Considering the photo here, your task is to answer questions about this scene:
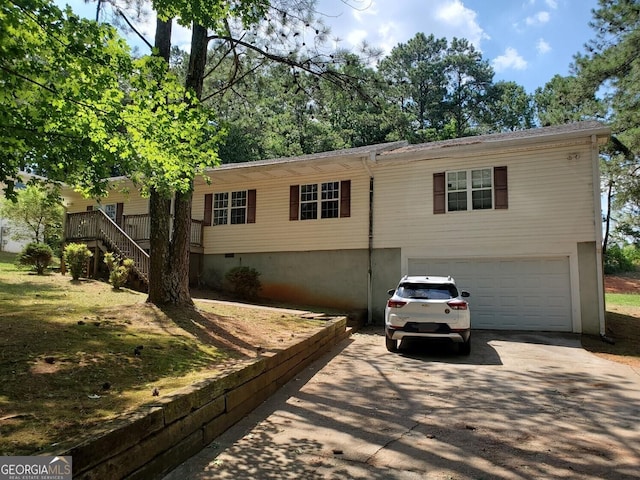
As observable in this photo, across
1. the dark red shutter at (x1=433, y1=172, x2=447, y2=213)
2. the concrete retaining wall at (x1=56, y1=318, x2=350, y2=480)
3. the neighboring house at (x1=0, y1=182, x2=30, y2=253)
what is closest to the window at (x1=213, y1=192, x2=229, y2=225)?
the dark red shutter at (x1=433, y1=172, x2=447, y2=213)

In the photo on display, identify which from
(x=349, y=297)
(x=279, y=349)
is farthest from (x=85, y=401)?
(x=349, y=297)

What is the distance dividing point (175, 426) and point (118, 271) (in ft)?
33.3

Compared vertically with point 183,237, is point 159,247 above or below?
below

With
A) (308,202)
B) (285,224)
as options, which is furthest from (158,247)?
(308,202)

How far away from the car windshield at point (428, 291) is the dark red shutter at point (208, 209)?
10.3m

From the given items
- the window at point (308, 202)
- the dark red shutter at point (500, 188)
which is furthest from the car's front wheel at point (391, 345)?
the window at point (308, 202)

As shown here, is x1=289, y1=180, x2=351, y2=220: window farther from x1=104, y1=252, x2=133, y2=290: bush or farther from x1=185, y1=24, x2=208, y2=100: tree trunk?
x1=185, y1=24, x2=208, y2=100: tree trunk

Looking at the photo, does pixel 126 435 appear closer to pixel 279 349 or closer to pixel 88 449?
pixel 88 449

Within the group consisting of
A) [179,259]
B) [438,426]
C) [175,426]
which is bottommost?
[438,426]

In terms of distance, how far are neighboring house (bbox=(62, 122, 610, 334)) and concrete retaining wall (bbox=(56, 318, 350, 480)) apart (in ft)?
28.3

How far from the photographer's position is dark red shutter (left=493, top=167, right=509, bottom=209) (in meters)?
12.6

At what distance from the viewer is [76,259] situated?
13070 mm

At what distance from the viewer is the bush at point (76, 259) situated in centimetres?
1303

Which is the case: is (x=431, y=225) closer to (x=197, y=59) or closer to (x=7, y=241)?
(x=197, y=59)
